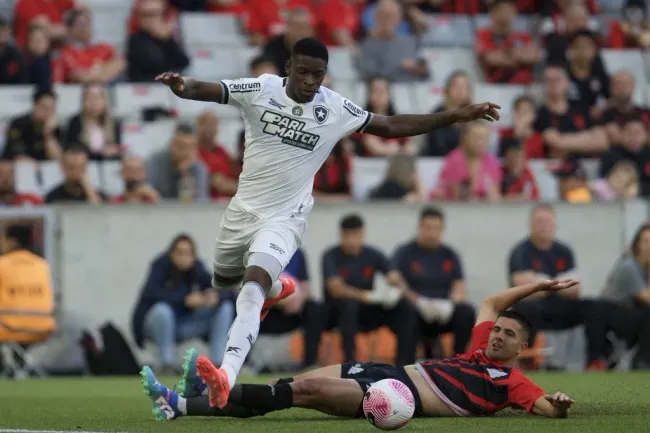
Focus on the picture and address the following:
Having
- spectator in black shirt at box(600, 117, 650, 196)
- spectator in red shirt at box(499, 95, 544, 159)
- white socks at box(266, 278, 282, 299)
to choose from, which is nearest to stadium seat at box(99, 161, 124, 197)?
spectator in red shirt at box(499, 95, 544, 159)

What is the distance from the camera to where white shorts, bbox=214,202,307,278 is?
28.8 ft

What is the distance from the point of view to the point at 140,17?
707 inches

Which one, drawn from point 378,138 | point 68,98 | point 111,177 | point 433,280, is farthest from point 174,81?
point 68,98

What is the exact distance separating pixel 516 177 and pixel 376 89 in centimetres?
207

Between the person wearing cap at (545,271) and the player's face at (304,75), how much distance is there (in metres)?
6.28

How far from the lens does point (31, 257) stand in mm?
14320

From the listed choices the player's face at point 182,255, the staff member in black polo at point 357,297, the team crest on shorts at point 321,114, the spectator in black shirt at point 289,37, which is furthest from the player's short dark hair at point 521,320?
the spectator in black shirt at point 289,37

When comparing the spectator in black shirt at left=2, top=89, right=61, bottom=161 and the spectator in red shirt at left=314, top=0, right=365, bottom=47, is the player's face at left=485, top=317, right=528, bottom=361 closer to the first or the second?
the spectator in black shirt at left=2, top=89, right=61, bottom=161

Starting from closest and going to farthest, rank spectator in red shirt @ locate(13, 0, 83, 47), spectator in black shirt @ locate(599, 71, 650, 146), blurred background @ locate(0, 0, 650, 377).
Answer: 1. blurred background @ locate(0, 0, 650, 377)
2. spectator in red shirt @ locate(13, 0, 83, 47)
3. spectator in black shirt @ locate(599, 71, 650, 146)

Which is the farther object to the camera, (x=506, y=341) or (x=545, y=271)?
(x=545, y=271)

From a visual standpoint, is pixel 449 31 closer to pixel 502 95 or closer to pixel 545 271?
pixel 502 95

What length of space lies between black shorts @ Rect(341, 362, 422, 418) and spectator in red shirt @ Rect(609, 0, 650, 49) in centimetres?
1308

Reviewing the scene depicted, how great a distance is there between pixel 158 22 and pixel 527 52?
532cm

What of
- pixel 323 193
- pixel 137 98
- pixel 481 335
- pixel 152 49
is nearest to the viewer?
pixel 481 335
